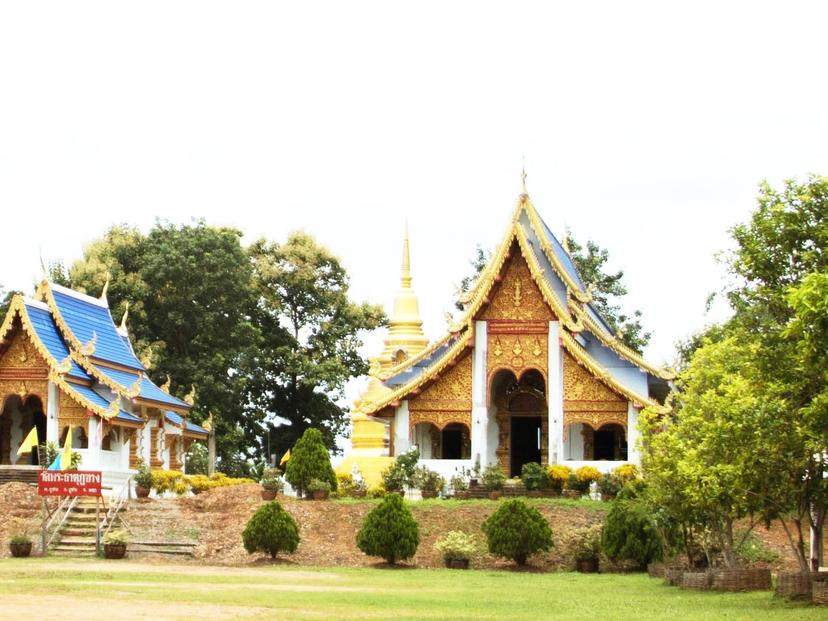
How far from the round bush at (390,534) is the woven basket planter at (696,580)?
715 centimetres

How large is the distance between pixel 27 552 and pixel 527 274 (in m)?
17.0

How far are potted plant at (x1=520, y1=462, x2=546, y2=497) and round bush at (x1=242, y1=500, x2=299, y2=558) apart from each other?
28.6 feet

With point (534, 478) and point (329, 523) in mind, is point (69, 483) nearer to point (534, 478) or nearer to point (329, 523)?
point (329, 523)

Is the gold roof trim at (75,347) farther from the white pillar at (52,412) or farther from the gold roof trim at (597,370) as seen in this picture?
the gold roof trim at (597,370)

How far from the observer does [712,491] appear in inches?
881

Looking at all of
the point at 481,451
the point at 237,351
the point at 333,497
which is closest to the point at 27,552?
the point at 333,497

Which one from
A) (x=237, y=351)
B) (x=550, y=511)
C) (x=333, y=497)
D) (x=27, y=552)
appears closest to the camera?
(x=27, y=552)

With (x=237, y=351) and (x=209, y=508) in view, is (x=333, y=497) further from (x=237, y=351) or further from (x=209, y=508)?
(x=237, y=351)

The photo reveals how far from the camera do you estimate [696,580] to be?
24.5 m

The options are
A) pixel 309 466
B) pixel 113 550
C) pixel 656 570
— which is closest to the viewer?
pixel 656 570

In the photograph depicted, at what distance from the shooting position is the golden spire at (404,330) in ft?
169

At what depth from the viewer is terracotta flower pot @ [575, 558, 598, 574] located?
3067 cm

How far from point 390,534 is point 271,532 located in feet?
Result: 8.13

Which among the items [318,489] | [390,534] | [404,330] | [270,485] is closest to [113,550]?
[270,485]
